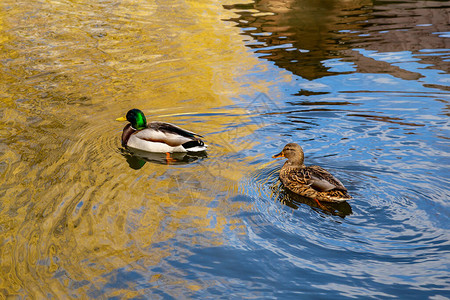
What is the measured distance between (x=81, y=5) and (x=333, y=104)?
430 inches

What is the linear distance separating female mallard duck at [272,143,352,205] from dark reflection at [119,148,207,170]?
1.38m

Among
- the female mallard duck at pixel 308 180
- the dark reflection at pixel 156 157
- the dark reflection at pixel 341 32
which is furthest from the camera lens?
the dark reflection at pixel 341 32

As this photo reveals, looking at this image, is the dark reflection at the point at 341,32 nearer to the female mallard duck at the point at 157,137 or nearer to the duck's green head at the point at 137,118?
the female mallard duck at the point at 157,137

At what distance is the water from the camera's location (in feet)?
16.3

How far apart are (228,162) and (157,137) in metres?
1.30

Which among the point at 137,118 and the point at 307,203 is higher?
the point at 137,118

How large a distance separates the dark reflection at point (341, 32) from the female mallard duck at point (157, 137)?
9.77 ft

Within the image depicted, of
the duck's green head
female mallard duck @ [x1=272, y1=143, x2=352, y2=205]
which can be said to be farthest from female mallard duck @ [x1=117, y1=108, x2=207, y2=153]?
female mallard duck @ [x1=272, y1=143, x2=352, y2=205]

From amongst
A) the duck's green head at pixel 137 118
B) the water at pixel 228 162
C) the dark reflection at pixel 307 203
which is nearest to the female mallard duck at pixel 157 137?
the duck's green head at pixel 137 118

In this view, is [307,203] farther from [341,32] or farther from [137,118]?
[341,32]

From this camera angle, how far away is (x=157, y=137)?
8.02 m

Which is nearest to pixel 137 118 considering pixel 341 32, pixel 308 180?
pixel 308 180

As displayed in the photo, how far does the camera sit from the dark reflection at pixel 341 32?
37.1ft

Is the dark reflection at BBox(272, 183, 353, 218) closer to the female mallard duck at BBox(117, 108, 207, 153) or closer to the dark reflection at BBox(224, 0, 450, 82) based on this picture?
the female mallard duck at BBox(117, 108, 207, 153)
